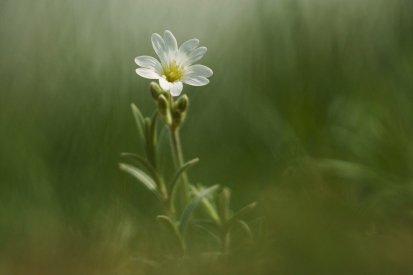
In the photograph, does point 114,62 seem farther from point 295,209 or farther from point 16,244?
point 295,209

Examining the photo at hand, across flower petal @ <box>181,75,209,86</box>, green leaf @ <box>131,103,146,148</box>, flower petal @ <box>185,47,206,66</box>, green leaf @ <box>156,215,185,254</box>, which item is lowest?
green leaf @ <box>156,215,185,254</box>

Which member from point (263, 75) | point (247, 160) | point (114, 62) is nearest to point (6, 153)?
point (114, 62)

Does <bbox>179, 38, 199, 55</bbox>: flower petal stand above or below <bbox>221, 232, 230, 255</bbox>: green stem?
above

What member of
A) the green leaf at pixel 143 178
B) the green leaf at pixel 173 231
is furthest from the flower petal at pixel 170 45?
the green leaf at pixel 173 231

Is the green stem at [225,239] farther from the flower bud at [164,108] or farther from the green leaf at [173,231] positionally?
the flower bud at [164,108]

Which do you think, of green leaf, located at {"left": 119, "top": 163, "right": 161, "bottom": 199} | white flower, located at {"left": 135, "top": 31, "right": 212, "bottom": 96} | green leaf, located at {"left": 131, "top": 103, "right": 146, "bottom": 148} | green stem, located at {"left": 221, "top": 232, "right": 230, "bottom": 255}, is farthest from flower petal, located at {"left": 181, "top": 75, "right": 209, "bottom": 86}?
green stem, located at {"left": 221, "top": 232, "right": 230, "bottom": 255}

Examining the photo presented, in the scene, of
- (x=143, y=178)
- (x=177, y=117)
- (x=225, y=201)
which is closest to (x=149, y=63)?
(x=177, y=117)

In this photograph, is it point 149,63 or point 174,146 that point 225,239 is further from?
point 149,63

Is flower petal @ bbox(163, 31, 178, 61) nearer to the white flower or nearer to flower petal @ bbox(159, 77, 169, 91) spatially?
the white flower
